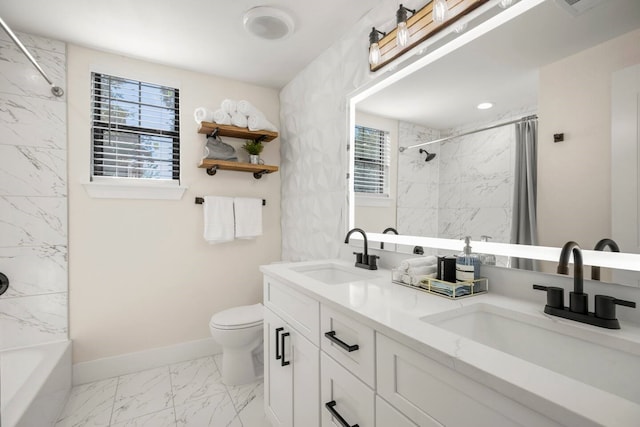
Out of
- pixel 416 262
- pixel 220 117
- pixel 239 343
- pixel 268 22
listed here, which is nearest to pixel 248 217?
pixel 220 117

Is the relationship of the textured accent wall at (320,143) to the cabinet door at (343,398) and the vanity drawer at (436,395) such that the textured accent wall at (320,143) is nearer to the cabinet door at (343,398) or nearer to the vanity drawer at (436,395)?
the cabinet door at (343,398)

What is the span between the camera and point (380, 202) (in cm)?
186

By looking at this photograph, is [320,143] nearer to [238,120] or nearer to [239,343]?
[238,120]

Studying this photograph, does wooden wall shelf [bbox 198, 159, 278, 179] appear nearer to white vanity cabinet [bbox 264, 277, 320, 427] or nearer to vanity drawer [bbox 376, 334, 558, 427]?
white vanity cabinet [bbox 264, 277, 320, 427]

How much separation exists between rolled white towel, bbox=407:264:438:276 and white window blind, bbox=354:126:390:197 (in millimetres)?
637

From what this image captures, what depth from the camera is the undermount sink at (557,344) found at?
2.34ft

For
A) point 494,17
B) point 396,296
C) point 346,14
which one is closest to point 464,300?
point 396,296

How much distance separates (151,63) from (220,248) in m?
1.63

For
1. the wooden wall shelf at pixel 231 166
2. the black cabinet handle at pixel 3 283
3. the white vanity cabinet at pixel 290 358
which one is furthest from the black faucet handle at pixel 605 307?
the black cabinet handle at pixel 3 283

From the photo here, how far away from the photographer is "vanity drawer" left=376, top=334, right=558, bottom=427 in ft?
1.87

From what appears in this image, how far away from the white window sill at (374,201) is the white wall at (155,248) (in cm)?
122

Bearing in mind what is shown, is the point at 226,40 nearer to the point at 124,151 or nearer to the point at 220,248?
the point at 124,151

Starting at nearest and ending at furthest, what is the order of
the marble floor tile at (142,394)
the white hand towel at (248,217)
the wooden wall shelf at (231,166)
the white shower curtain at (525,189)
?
the white shower curtain at (525,189) < the marble floor tile at (142,394) < the wooden wall shelf at (231,166) < the white hand towel at (248,217)

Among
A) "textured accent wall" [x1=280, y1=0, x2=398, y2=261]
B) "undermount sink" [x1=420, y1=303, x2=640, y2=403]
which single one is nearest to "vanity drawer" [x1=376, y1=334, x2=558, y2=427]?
"undermount sink" [x1=420, y1=303, x2=640, y2=403]
